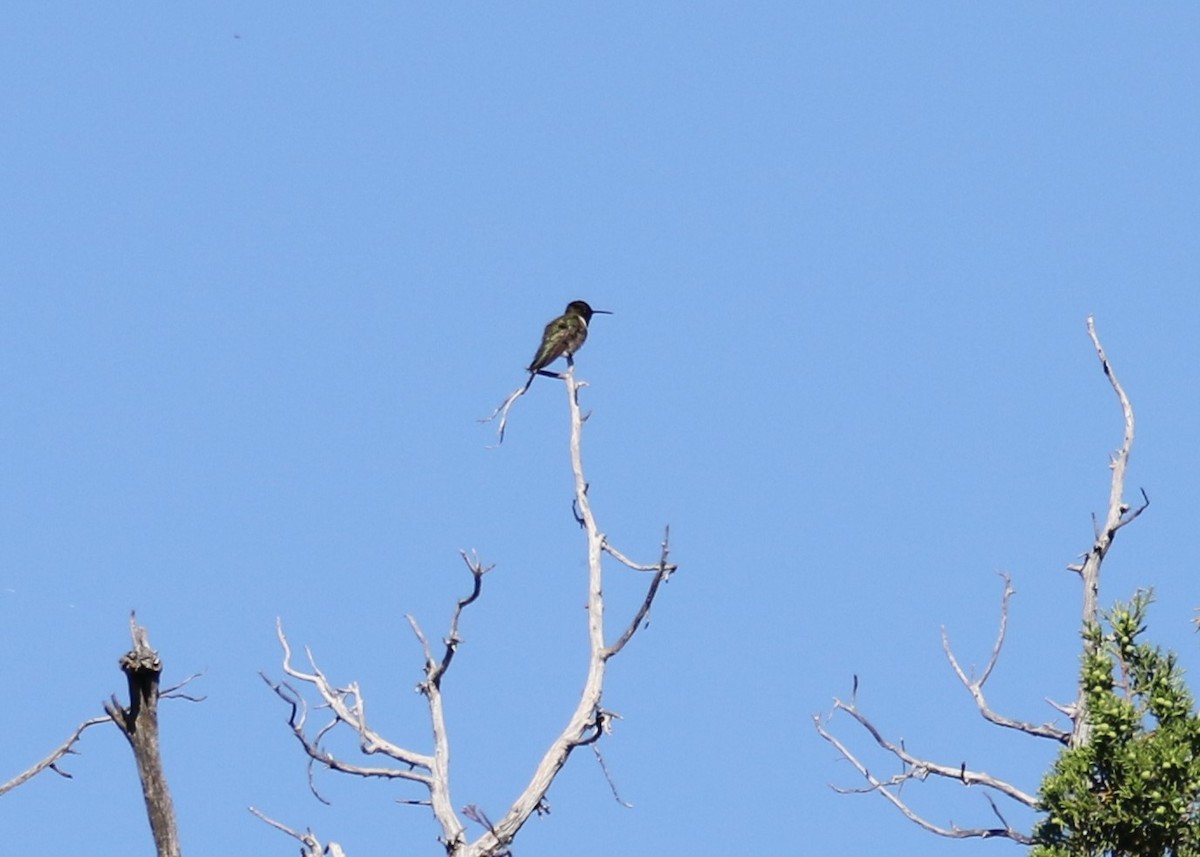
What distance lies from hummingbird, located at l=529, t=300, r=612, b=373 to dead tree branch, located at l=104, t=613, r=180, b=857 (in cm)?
932

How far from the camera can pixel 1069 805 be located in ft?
28.5

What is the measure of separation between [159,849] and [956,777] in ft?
20.5

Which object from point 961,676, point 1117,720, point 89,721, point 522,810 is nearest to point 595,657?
point 522,810

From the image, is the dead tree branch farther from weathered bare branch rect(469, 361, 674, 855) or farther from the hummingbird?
the hummingbird

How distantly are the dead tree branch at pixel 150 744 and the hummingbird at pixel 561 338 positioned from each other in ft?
30.6

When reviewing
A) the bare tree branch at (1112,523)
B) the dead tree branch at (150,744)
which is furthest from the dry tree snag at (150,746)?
the bare tree branch at (1112,523)

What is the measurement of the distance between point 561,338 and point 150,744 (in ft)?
35.4

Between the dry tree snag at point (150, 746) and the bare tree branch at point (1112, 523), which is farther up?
the bare tree branch at point (1112, 523)

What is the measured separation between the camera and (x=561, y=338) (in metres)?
19.5

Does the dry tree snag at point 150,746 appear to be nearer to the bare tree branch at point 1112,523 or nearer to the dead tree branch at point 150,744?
the dead tree branch at point 150,744

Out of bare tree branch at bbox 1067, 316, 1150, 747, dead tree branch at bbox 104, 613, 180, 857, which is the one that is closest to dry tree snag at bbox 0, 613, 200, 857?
dead tree branch at bbox 104, 613, 180, 857

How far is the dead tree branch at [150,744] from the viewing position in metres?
9.06

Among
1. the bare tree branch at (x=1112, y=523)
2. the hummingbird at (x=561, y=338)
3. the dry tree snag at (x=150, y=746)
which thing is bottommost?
the dry tree snag at (x=150, y=746)

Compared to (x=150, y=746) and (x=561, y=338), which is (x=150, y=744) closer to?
(x=150, y=746)
